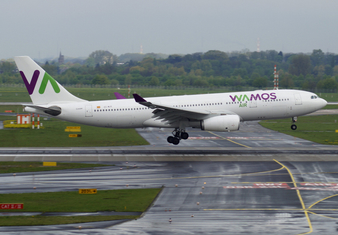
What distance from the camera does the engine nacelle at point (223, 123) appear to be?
38.7 m

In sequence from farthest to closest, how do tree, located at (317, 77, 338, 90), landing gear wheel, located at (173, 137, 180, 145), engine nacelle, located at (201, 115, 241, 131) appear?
tree, located at (317, 77, 338, 90) < landing gear wheel, located at (173, 137, 180, 145) < engine nacelle, located at (201, 115, 241, 131)

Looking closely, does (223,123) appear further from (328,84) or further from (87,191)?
(328,84)

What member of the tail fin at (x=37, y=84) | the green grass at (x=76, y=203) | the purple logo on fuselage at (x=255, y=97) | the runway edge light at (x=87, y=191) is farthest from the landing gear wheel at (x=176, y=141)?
the runway edge light at (x=87, y=191)

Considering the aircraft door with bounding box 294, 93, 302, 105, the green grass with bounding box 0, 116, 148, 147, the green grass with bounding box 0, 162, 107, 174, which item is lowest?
the green grass with bounding box 0, 116, 148, 147

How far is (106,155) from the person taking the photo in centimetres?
3834

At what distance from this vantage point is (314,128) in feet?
198

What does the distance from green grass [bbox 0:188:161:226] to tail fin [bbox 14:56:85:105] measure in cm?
1867

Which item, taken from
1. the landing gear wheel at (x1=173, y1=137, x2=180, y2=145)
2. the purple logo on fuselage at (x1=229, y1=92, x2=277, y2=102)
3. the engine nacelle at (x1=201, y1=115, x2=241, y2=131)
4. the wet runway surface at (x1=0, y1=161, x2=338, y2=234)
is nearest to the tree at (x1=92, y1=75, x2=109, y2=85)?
the landing gear wheel at (x1=173, y1=137, x2=180, y2=145)

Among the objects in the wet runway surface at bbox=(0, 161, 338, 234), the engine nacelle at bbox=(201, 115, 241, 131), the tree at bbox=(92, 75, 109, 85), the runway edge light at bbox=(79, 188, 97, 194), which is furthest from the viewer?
the tree at bbox=(92, 75, 109, 85)

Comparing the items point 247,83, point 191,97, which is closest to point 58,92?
point 191,97

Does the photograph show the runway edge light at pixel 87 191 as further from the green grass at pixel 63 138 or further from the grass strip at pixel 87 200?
the green grass at pixel 63 138

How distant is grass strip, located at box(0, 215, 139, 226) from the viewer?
1950cm

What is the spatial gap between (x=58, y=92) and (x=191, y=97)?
13.3m

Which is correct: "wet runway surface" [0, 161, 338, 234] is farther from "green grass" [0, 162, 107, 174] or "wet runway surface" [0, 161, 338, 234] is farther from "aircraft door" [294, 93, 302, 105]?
"aircraft door" [294, 93, 302, 105]
